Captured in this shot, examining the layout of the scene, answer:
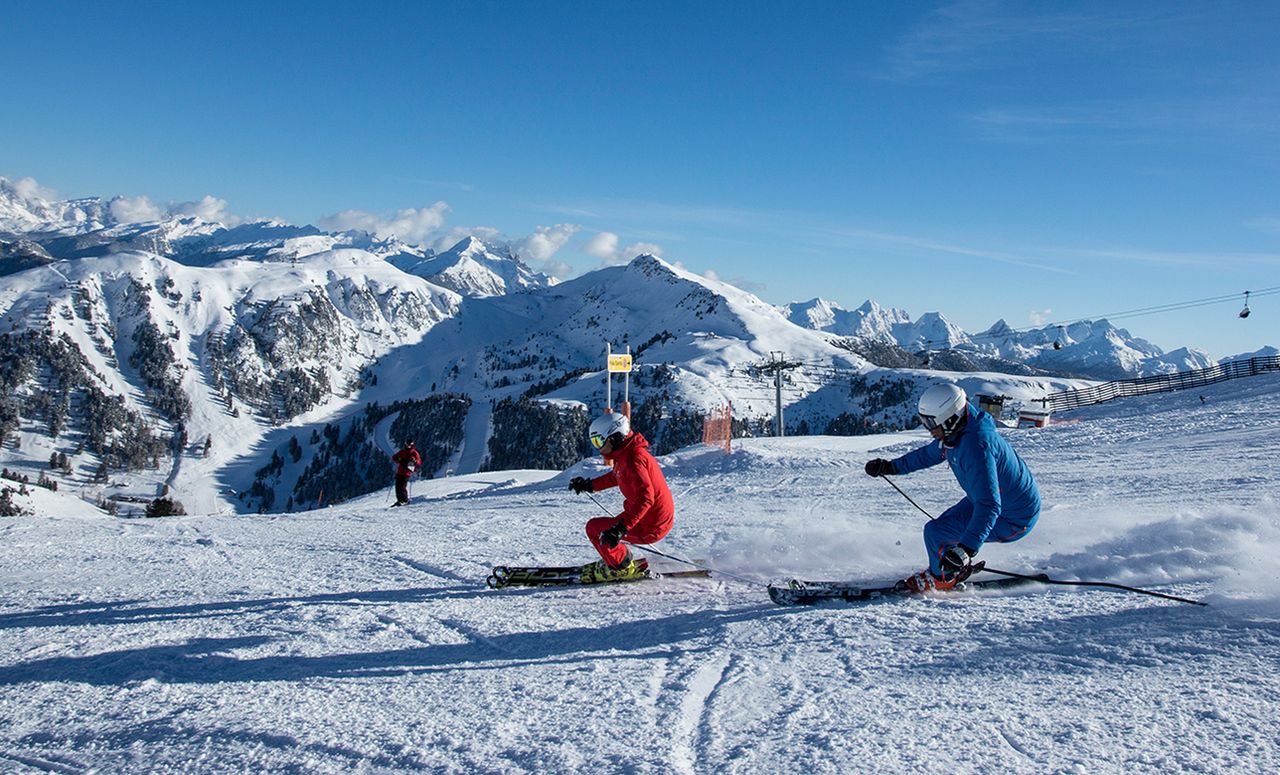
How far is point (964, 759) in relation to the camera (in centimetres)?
361

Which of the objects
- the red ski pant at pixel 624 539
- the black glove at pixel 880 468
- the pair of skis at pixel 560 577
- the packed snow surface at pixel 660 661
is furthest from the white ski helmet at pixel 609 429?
the black glove at pixel 880 468

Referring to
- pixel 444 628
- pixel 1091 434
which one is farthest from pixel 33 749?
pixel 1091 434

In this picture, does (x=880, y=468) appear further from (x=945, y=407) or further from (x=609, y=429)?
(x=609, y=429)

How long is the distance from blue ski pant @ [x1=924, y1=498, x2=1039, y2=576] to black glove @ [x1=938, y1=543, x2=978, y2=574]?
Answer: 38cm

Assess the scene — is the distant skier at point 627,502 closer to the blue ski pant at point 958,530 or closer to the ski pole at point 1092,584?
the blue ski pant at point 958,530

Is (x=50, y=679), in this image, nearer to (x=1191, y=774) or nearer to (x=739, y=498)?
(x=1191, y=774)

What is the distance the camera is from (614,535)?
291 inches

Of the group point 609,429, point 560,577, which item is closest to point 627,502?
point 609,429

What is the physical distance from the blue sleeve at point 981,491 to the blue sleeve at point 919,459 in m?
0.73

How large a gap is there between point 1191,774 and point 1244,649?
1755 mm

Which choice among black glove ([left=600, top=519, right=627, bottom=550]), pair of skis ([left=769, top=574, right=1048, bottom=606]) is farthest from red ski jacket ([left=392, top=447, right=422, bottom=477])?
pair of skis ([left=769, top=574, right=1048, bottom=606])

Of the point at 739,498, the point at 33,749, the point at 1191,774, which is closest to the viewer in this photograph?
the point at 1191,774

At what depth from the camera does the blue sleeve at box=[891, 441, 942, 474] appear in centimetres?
689

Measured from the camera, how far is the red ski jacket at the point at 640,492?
24.8 feet
